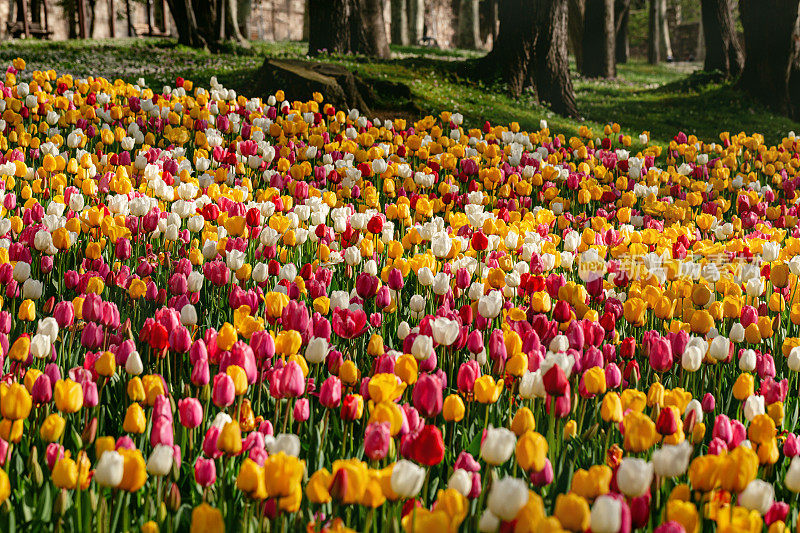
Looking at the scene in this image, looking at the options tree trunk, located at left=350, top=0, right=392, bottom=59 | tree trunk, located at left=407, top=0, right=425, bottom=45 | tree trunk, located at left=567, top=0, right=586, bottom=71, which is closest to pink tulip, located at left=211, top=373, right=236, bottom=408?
tree trunk, located at left=350, top=0, right=392, bottom=59

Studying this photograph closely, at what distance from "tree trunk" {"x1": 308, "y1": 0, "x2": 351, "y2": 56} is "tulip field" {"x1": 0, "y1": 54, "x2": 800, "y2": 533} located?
12.9 m

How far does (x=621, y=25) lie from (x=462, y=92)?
20136 millimetres

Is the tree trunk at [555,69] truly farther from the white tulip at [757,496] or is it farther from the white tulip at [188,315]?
the white tulip at [757,496]

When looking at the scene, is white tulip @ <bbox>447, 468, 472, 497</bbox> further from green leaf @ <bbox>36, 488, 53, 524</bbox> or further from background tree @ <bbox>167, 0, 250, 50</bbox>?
background tree @ <bbox>167, 0, 250, 50</bbox>

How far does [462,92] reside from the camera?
13.5m

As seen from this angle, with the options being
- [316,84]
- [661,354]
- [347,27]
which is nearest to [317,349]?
[661,354]

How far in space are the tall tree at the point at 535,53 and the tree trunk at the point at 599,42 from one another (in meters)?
10.6

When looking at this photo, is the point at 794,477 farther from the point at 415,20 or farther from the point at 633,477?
the point at 415,20

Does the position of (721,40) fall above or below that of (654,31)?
below

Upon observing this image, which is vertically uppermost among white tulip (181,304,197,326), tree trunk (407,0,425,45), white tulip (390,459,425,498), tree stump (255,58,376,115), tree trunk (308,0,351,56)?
tree trunk (407,0,425,45)

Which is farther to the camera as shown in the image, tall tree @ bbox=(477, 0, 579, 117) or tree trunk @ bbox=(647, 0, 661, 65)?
tree trunk @ bbox=(647, 0, 661, 65)

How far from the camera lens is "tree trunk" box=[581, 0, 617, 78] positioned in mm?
23875

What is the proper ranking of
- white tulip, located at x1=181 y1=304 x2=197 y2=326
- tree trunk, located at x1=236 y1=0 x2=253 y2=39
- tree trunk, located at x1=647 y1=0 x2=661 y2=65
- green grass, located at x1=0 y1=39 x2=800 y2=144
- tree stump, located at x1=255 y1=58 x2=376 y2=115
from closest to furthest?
white tulip, located at x1=181 y1=304 x2=197 y2=326 → tree stump, located at x1=255 y1=58 x2=376 y2=115 → green grass, located at x1=0 y1=39 x2=800 y2=144 → tree trunk, located at x1=236 y1=0 x2=253 y2=39 → tree trunk, located at x1=647 y1=0 x2=661 y2=65

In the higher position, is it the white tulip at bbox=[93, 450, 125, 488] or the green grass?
the green grass
